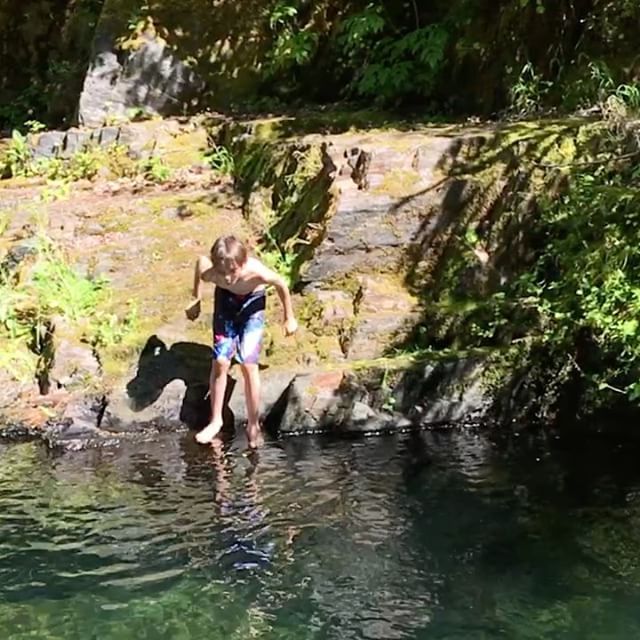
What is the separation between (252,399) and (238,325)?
0.60m

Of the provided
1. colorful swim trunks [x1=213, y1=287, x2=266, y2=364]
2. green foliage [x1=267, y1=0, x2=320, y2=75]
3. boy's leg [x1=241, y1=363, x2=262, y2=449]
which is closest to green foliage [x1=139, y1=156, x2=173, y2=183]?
green foliage [x1=267, y1=0, x2=320, y2=75]

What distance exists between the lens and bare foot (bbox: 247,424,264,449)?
7.25 meters

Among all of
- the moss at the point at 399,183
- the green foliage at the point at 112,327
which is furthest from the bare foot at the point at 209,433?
the moss at the point at 399,183

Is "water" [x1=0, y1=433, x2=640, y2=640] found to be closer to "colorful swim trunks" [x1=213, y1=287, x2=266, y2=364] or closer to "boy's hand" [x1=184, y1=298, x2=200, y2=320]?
"colorful swim trunks" [x1=213, y1=287, x2=266, y2=364]

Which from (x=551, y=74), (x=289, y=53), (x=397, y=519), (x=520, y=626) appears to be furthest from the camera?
(x=289, y=53)

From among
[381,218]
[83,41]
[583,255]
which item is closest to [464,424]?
[583,255]

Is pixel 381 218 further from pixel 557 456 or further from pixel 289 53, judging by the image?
pixel 289 53

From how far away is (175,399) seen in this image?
7.77m

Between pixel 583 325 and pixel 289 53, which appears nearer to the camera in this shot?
pixel 583 325

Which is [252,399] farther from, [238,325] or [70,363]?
[70,363]

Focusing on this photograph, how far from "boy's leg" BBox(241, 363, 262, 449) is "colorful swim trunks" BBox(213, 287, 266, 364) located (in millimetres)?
71

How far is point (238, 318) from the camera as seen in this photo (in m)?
7.59

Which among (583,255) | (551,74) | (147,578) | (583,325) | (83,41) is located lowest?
(147,578)

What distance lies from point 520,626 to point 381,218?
199 inches
